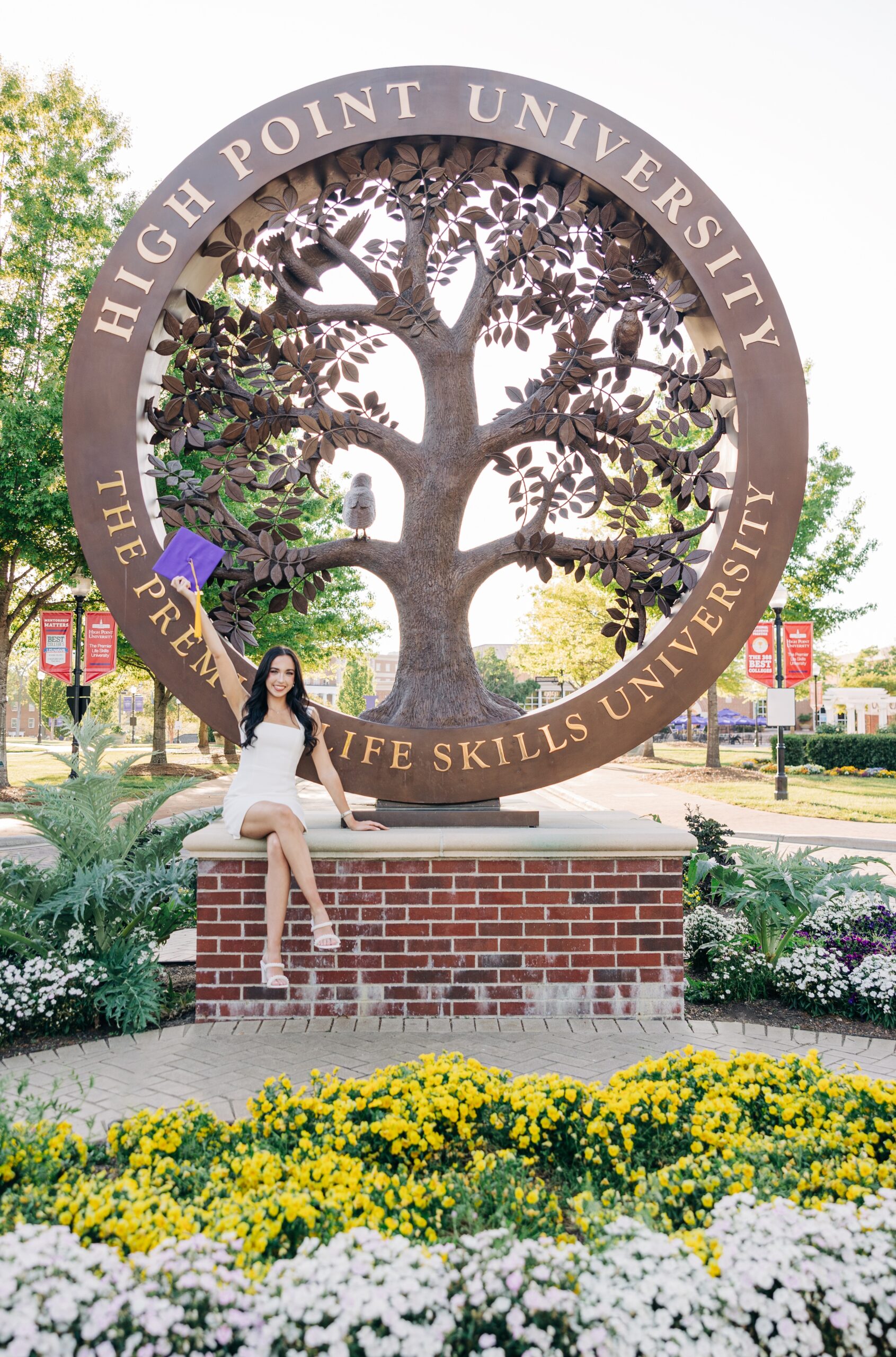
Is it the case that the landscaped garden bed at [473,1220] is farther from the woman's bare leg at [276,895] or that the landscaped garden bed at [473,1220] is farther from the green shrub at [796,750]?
the green shrub at [796,750]

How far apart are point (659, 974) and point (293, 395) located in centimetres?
377

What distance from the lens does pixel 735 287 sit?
5.34 metres

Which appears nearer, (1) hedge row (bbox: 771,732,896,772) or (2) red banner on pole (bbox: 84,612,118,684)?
(2) red banner on pole (bbox: 84,612,118,684)

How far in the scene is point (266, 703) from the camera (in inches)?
193

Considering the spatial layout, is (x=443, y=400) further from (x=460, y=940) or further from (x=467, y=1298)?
(x=467, y=1298)

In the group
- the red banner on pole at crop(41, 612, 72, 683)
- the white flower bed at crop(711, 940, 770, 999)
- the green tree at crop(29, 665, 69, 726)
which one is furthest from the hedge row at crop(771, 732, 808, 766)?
the green tree at crop(29, 665, 69, 726)

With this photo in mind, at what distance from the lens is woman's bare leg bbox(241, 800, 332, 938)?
4559 millimetres

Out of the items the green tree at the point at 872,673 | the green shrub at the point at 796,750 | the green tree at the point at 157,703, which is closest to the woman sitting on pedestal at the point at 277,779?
the green tree at the point at 157,703

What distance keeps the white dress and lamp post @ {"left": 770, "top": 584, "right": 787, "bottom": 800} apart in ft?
49.0

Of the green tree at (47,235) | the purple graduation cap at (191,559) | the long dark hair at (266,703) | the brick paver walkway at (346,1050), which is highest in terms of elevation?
the green tree at (47,235)

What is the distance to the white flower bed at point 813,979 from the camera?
4961mm

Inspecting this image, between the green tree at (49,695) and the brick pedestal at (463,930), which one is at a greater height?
the green tree at (49,695)

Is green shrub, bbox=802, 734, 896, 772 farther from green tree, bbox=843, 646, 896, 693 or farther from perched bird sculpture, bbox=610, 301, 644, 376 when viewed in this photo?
green tree, bbox=843, 646, 896, 693

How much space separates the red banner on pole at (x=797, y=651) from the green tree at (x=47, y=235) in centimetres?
1432
